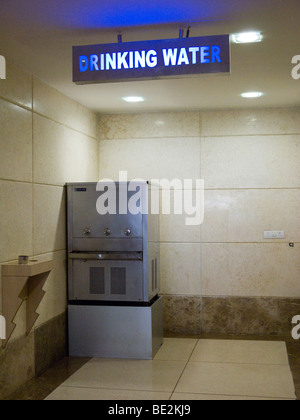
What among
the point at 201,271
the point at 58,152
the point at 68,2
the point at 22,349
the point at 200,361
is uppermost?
the point at 68,2

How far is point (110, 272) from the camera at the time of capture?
6.12 m

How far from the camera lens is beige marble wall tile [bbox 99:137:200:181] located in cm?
A: 736

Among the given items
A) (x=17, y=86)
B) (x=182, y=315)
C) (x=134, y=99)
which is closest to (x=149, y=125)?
(x=134, y=99)

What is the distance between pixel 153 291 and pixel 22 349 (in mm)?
1850

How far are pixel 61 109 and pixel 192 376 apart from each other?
10.3ft

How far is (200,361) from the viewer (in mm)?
5902

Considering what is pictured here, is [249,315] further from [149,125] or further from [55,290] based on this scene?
[149,125]

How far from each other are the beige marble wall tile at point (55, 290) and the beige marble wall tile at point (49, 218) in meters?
0.10

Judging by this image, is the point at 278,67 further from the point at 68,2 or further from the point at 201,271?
the point at 201,271

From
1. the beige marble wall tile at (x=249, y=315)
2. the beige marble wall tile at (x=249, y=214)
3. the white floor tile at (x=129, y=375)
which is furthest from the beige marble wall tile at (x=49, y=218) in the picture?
the beige marble wall tile at (x=249, y=315)

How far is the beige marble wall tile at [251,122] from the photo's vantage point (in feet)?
23.6

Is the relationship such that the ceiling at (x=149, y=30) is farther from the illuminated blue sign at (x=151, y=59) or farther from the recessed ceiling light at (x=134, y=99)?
the recessed ceiling light at (x=134, y=99)
